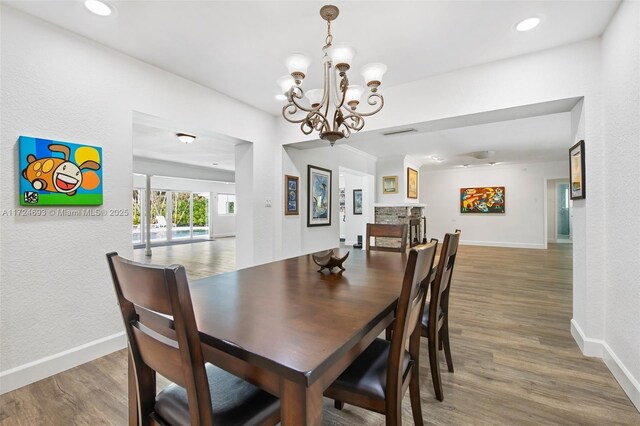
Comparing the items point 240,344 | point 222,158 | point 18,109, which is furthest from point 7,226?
point 222,158

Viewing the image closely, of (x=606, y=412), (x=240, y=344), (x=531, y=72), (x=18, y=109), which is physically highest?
(x=531, y=72)

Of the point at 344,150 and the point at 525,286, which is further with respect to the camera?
the point at 344,150

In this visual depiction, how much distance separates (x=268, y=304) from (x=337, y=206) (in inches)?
163

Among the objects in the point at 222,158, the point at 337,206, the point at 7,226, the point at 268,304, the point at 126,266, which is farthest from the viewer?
the point at 222,158

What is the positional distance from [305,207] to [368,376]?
337 centimetres

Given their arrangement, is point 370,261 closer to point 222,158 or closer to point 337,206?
point 337,206

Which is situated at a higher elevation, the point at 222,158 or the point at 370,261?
the point at 222,158

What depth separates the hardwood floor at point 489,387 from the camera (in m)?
1.56

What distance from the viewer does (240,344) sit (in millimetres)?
820

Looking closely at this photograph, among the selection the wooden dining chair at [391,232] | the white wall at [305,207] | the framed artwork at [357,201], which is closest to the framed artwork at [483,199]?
the framed artwork at [357,201]

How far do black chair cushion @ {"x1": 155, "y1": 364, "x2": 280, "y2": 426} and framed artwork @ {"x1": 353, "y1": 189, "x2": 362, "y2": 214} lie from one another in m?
7.63

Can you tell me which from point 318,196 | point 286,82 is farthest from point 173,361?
point 318,196

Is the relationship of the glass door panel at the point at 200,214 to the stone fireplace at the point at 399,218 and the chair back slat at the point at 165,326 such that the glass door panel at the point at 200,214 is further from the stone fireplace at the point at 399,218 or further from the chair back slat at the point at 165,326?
the chair back slat at the point at 165,326

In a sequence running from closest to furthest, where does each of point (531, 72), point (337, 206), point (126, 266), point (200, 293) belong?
point (126, 266)
point (200, 293)
point (531, 72)
point (337, 206)
